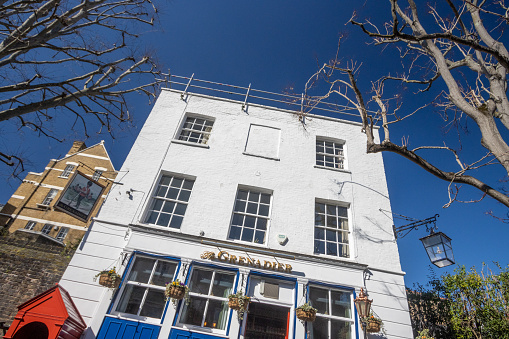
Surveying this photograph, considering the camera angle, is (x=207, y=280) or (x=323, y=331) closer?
(x=323, y=331)

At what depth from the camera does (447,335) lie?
10992mm

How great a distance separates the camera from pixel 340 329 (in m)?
8.12

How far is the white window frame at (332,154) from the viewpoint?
12.2 m

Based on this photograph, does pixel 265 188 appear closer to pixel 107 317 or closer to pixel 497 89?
pixel 107 317

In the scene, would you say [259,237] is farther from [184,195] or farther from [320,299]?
[184,195]

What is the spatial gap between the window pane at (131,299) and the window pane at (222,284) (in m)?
2.20

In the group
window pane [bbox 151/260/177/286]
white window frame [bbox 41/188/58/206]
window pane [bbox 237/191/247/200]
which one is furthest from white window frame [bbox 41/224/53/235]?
window pane [bbox 237/191/247/200]

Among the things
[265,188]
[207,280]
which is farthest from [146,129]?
[207,280]

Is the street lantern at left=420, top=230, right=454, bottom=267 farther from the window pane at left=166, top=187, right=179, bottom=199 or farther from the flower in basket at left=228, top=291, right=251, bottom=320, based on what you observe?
the window pane at left=166, top=187, right=179, bottom=199

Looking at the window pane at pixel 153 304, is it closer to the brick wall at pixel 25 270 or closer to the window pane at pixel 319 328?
the brick wall at pixel 25 270

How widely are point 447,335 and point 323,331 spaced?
6.83m

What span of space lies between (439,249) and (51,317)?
10.7 meters

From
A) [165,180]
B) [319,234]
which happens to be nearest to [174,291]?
[165,180]

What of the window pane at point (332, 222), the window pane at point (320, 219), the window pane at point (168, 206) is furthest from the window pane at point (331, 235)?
the window pane at point (168, 206)
